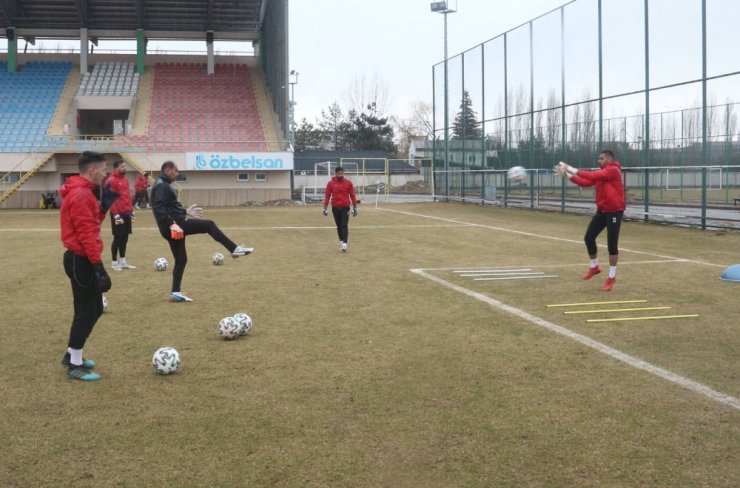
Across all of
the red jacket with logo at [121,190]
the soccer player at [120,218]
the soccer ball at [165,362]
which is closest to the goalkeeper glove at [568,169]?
the soccer ball at [165,362]

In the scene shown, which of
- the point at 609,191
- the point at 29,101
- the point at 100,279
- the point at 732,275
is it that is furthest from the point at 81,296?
the point at 29,101

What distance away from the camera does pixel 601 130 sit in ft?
84.1

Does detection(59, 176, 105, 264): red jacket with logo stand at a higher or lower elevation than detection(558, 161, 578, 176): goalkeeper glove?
lower

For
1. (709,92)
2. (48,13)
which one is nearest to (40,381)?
(709,92)

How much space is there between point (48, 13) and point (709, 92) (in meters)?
40.8

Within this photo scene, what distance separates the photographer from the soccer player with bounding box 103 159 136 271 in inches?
513

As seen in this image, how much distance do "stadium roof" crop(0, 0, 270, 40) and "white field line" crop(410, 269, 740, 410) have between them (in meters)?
40.5

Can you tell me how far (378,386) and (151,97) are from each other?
43.2 metres

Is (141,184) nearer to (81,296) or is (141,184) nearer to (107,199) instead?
(107,199)

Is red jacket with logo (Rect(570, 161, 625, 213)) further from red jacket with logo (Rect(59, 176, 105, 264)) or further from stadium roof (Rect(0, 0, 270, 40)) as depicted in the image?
stadium roof (Rect(0, 0, 270, 40))

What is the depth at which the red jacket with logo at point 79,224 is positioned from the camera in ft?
20.3

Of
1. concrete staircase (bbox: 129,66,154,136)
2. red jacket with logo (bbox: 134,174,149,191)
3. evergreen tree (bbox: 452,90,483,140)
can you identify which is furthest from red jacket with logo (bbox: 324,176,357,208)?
concrete staircase (bbox: 129,66,154,136)

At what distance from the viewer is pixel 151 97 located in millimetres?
45406

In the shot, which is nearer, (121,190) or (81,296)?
(81,296)
